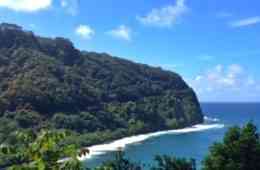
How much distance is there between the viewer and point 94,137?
236ft

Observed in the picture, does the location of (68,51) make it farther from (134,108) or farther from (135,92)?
(134,108)

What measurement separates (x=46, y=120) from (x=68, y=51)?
39.4m

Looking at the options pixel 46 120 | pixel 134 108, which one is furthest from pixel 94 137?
pixel 134 108

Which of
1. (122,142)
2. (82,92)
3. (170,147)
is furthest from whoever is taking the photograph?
(82,92)

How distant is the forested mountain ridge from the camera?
75750 millimetres

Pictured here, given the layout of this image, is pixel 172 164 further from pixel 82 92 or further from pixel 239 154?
pixel 82 92

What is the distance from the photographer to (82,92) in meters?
91.6

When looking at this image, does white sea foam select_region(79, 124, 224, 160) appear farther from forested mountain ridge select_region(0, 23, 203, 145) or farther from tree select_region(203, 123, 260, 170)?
tree select_region(203, 123, 260, 170)

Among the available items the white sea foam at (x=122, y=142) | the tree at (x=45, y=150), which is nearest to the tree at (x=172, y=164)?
the tree at (x=45, y=150)

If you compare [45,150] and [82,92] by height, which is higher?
[82,92]

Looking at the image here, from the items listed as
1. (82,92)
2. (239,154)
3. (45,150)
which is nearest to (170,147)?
(82,92)

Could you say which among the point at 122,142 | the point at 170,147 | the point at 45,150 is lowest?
the point at 170,147

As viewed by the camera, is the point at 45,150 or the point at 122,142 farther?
the point at 122,142

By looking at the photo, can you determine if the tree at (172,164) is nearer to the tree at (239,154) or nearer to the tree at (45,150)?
the tree at (239,154)
